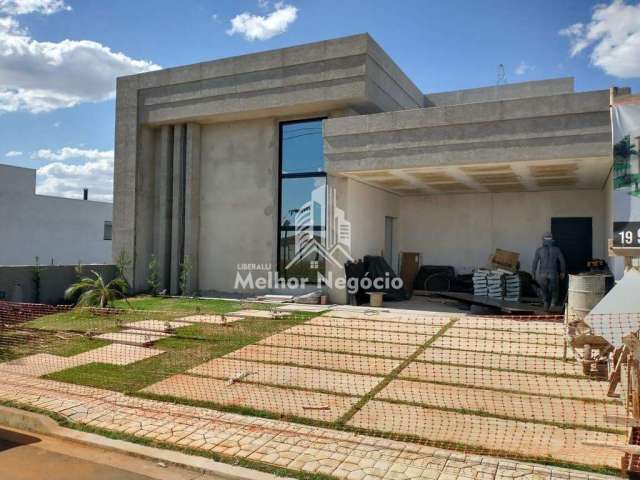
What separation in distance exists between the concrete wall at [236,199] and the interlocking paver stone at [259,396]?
28.6ft

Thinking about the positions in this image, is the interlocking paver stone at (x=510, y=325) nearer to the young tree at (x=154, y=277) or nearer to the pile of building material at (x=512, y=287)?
the pile of building material at (x=512, y=287)

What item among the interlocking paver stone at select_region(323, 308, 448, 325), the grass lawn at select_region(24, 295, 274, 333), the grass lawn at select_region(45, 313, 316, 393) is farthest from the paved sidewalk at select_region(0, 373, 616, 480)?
the interlocking paver stone at select_region(323, 308, 448, 325)

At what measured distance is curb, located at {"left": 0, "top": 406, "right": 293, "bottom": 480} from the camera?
13.0 ft

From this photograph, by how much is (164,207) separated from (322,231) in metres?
6.04

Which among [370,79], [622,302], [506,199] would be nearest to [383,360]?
[622,302]

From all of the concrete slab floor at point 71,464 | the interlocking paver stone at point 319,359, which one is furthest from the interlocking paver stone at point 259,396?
the concrete slab floor at point 71,464

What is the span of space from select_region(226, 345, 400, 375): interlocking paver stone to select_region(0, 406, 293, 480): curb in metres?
3.15

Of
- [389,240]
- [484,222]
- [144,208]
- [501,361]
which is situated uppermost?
[144,208]

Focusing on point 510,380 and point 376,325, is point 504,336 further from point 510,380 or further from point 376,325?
point 510,380

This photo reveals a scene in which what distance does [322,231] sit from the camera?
556 inches

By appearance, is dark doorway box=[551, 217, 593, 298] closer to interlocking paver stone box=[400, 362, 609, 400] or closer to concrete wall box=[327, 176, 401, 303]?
concrete wall box=[327, 176, 401, 303]

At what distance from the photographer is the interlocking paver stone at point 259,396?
5.39m

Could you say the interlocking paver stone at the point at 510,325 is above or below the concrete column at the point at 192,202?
below

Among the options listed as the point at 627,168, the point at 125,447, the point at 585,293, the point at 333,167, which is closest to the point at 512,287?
the point at 333,167
